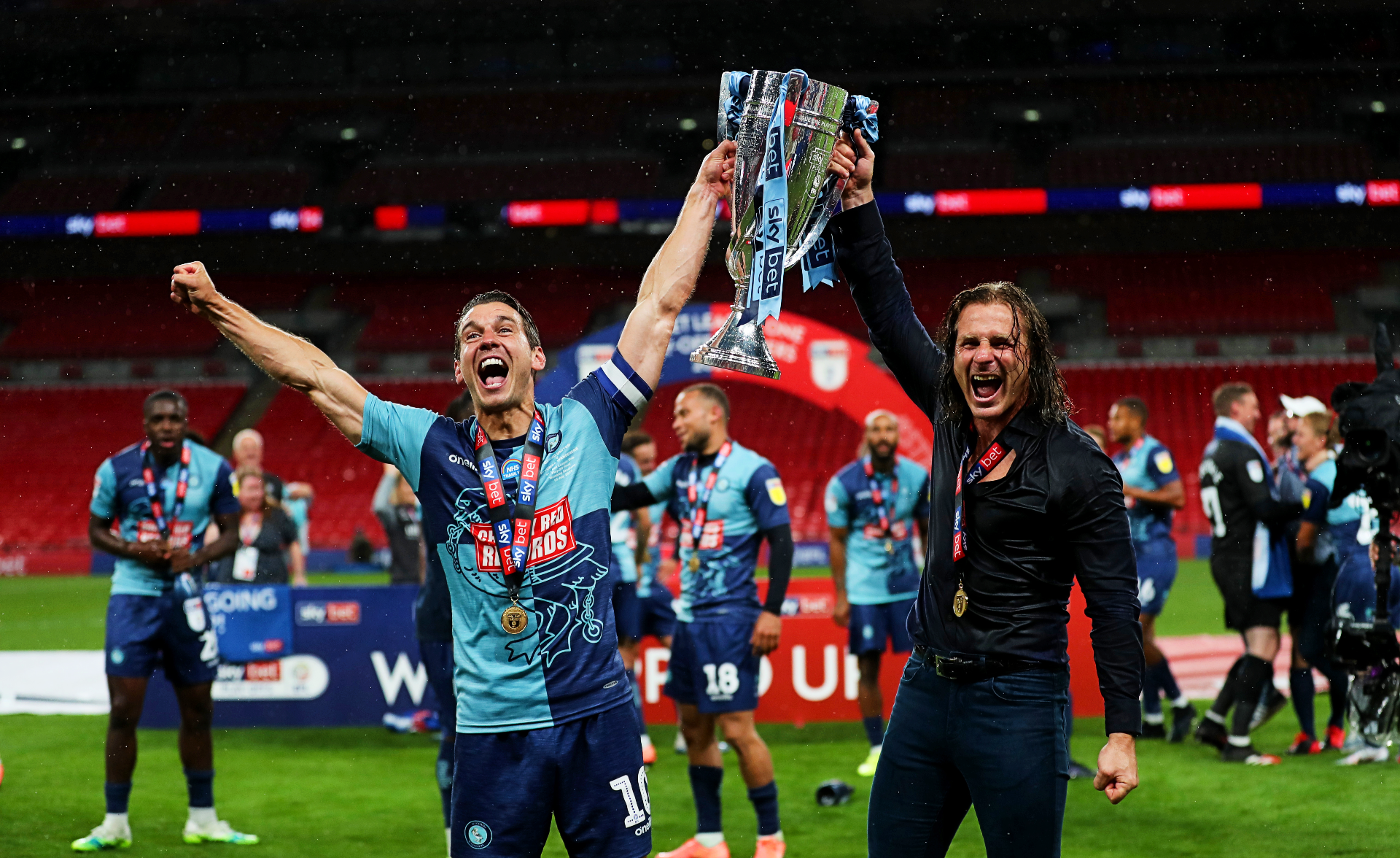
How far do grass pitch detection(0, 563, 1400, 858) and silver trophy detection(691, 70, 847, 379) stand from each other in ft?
11.4

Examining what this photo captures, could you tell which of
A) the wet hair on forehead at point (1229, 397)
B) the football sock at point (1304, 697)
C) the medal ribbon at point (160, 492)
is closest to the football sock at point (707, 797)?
the medal ribbon at point (160, 492)

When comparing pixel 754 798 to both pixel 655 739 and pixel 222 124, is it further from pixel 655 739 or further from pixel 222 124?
pixel 222 124

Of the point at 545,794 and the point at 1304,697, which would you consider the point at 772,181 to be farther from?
the point at 1304,697

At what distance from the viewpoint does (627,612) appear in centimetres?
827

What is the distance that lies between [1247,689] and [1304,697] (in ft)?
1.74

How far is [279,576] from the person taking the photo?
10.6 meters

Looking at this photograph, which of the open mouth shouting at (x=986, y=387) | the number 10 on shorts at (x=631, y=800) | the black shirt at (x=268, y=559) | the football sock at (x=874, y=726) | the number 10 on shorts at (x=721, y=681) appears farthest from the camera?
the black shirt at (x=268, y=559)

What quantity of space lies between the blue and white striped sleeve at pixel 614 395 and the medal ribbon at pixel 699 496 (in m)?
A: 3.05

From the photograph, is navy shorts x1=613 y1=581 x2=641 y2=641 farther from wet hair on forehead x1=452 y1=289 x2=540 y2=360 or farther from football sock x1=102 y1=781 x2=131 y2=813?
wet hair on forehead x1=452 y1=289 x2=540 y2=360

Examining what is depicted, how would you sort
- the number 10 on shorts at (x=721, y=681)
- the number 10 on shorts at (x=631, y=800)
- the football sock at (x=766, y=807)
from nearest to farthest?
the number 10 on shorts at (x=631, y=800), the football sock at (x=766, y=807), the number 10 on shorts at (x=721, y=681)

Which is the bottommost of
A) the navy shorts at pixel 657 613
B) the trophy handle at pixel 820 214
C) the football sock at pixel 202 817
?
the football sock at pixel 202 817

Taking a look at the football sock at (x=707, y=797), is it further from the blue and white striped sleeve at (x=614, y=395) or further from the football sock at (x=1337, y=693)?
the football sock at (x=1337, y=693)

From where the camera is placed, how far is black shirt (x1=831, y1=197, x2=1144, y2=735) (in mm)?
3033

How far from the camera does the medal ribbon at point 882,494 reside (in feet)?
26.1
